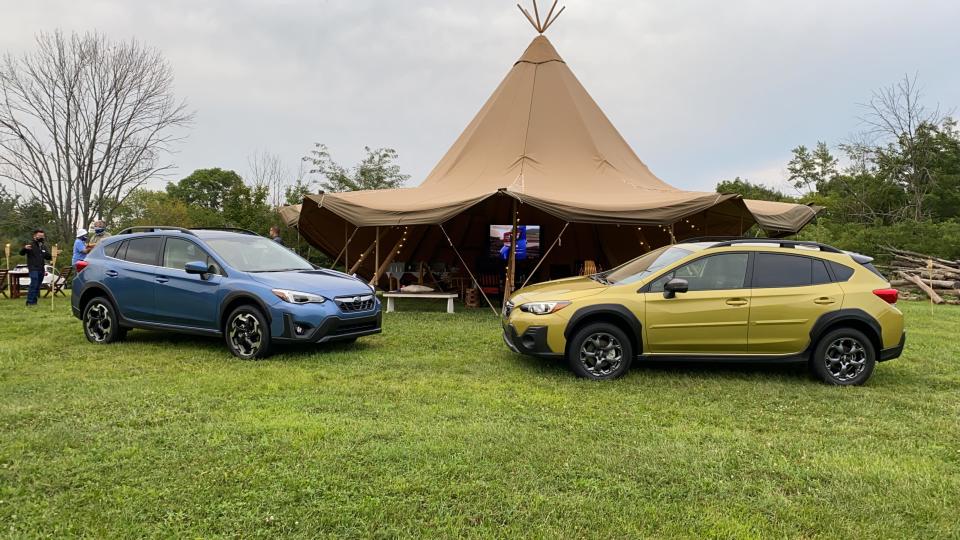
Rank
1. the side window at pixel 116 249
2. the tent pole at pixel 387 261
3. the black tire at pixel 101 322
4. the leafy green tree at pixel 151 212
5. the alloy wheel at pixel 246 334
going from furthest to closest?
the leafy green tree at pixel 151 212, the tent pole at pixel 387 261, the side window at pixel 116 249, the black tire at pixel 101 322, the alloy wheel at pixel 246 334

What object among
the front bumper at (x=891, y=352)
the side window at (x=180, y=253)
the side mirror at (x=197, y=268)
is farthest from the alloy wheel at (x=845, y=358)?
the side window at (x=180, y=253)

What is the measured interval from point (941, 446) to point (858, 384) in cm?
187

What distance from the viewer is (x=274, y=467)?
358 centimetres

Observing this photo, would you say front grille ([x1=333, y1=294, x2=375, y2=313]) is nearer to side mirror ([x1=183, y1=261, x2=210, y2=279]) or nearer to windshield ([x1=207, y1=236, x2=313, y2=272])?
windshield ([x1=207, y1=236, x2=313, y2=272])

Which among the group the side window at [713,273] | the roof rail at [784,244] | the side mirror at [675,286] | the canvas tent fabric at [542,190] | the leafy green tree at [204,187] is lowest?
the side mirror at [675,286]

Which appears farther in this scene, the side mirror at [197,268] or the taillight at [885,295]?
the side mirror at [197,268]

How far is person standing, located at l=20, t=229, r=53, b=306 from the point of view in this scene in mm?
12109

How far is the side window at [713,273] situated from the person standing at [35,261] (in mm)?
12690

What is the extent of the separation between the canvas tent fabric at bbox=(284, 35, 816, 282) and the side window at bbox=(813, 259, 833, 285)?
14.5 feet

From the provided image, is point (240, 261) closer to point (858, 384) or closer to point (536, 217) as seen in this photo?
point (858, 384)

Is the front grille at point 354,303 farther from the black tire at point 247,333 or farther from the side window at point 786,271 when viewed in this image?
the side window at point 786,271

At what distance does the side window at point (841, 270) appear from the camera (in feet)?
20.3

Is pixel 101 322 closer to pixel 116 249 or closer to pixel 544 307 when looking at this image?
pixel 116 249

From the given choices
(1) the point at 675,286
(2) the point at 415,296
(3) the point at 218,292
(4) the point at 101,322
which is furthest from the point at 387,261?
(1) the point at 675,286
